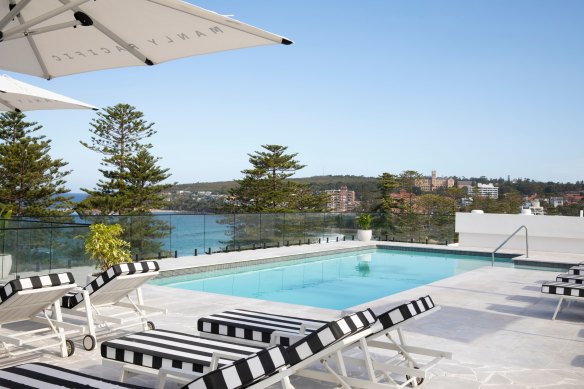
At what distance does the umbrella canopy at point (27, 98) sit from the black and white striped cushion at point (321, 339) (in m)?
3.81

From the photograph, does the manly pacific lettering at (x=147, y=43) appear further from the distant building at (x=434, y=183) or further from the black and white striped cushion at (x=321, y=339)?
the distant building at (x=434, y=183)

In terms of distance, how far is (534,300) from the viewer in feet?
25.7

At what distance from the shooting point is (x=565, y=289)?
638 cm

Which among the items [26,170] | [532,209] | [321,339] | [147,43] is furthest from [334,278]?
[26,170]

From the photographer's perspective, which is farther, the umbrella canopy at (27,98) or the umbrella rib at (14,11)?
the umbrella canopy at (27,98)

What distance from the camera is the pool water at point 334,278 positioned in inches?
380

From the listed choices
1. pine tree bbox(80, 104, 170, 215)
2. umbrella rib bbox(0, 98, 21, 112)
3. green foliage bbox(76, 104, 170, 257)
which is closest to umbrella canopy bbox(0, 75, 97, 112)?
umbrella rib bbox(0, 98, 21, 112)

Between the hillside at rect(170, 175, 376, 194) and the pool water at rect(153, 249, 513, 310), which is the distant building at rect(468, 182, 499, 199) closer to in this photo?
the hillside at rect(170, 175, 376, 194)

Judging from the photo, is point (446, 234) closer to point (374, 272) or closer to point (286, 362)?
point (374, 272)

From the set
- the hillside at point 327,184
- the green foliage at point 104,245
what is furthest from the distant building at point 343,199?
the green foliage at point 104,245

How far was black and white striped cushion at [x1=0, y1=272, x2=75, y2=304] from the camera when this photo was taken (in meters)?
4.25

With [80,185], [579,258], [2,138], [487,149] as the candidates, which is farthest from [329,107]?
[579,258]

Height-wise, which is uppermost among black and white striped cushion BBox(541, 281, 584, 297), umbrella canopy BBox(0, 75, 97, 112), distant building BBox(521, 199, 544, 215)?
umbrella canopy BBox(0, 75, 97, 112)

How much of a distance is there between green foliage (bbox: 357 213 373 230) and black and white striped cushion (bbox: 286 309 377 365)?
47.8 feet
